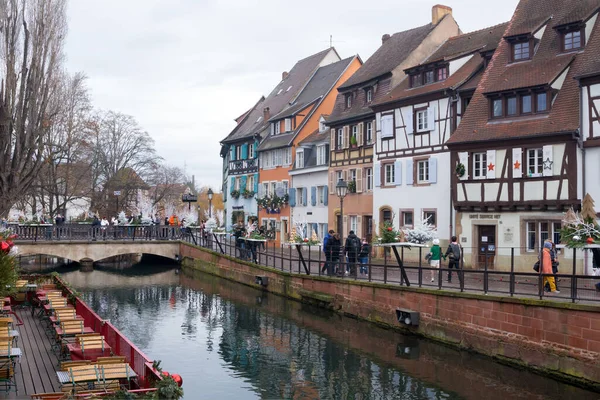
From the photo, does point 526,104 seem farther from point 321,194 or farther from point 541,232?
point 321,194

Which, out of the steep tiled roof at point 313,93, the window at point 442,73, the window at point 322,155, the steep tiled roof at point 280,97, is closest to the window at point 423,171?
the window at point 442,73

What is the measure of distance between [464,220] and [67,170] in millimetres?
29652

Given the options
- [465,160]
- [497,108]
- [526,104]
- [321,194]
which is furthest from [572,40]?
[321,194]

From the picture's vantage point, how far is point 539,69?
970 inches

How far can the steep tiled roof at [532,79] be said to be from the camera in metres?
23.2

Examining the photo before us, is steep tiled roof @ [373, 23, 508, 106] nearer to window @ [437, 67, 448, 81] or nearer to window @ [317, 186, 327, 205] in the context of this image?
window @ [437, 67, 448, 81]

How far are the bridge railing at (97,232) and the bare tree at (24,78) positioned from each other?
358 inches

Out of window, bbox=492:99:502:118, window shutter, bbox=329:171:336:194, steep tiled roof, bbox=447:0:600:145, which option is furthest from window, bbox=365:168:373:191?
window, bbox=492:99:502:118

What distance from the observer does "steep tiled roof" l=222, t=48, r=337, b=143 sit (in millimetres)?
48688

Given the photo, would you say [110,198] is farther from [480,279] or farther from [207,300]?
[480,279]

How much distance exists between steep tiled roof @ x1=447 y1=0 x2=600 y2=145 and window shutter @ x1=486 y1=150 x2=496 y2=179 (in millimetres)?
574

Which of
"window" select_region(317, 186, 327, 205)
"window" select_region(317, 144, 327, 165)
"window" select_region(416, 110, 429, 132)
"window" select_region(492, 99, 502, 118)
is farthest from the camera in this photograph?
"window" select_region(317, 144, 327, 165)

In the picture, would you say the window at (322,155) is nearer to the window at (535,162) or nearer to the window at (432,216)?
the window at (432,216)

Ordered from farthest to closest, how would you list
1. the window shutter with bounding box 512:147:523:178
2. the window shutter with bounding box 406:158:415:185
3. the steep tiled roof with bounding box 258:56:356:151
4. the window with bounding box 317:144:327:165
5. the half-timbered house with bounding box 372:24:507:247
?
the steep tiled roof with bounding box 258:56:356:151 → the window with bounding box 317:144:327:165 → the window shutter with bounding box 406:158:415:185 → the half-timbered house with bounding box 372:24:507:247 → the window shutter with bounding box 512:147:523:178
